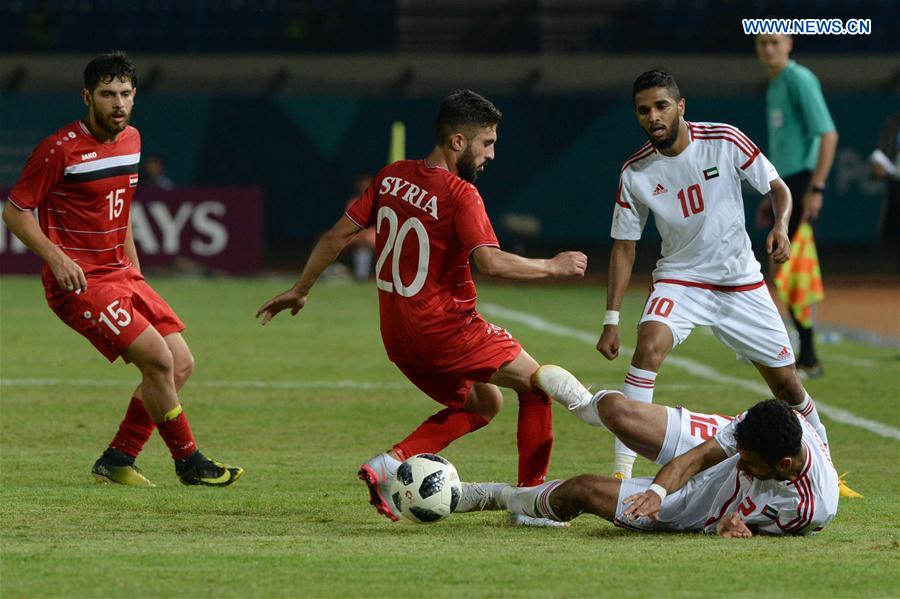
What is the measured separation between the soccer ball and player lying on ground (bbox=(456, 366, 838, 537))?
0.25 meters

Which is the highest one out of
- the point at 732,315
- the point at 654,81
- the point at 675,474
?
the point at 654,81

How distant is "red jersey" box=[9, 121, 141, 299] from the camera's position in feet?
24.5

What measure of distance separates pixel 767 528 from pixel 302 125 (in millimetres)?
22110

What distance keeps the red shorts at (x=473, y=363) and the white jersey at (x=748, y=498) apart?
2.91ft

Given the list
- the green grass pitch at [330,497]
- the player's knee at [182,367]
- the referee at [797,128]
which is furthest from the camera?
the referee at [797,128]

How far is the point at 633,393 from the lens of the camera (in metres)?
7.47

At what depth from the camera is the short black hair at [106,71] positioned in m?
7.49

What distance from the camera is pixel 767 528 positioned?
6.23 m

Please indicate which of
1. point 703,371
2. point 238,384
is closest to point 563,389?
point 238,384

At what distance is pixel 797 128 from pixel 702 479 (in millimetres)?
5999

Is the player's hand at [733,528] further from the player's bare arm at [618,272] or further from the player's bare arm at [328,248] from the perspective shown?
the player's bare arm at [328,248]

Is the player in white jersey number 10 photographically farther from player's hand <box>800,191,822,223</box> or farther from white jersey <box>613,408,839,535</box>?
player's hand <box>800,191,822,223</box>

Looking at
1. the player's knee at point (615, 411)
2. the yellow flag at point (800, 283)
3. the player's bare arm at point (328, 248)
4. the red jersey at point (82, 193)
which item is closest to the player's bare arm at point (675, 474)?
the player's knee at point (615, 411)

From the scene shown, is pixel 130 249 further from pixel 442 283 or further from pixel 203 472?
pixel 442 283
